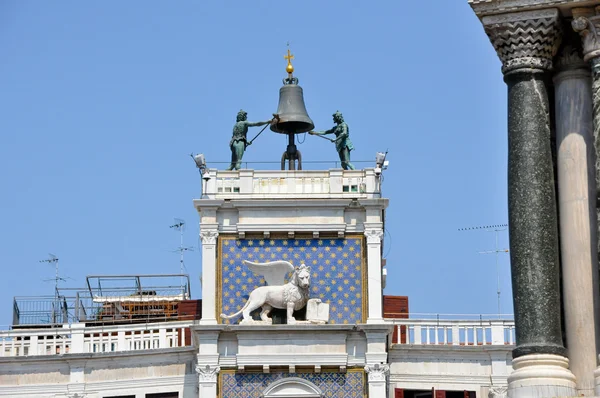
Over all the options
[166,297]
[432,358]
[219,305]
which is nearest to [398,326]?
[432,358]

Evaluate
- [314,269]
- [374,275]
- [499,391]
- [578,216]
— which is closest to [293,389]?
[314,269]

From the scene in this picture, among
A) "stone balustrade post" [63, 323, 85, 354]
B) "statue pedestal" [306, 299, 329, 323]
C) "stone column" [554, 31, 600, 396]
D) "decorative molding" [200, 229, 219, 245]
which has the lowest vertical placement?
"stone column" [554, 31, 600, 396]

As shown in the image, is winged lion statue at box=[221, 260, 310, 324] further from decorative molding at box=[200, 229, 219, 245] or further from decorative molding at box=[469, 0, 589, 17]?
decorative molding at box=[469, 0, 589, 17]

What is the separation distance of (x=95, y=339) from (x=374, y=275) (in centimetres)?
921

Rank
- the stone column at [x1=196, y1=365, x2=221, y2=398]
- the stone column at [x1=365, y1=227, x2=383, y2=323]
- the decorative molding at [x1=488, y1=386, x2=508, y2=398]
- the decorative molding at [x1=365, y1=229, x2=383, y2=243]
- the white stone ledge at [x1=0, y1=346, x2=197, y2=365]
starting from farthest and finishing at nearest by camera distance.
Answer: the white stone ledge at [x1=0, y1=346, x2=197, y2=365] → the decorative molding at [x1=365, y1=229, x2=383, y2=243] → the stone column at [x1=365, y1=227, x2=383, y2=323] → the stone column at [x1=196, y1=365, x2=221, y2=398] → the decorative molding at [x1=488, y1=386, x2=508, y2=398]

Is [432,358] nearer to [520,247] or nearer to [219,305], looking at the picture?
[219,305]

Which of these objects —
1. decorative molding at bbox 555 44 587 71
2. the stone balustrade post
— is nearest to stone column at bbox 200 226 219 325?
the stone balustrade post

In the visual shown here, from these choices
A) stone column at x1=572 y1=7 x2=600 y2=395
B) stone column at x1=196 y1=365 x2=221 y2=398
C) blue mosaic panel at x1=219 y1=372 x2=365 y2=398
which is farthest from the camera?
blue mosaic panel at x1=219 y1=372 x2=365 y2=398

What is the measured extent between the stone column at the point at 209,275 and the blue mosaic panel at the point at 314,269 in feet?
0.76

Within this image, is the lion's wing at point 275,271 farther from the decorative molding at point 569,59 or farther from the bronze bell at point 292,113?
the decorative molding at point 569,59

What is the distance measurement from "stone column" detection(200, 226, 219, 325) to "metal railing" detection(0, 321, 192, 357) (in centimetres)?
167

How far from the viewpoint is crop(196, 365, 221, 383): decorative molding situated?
5669 centimetres

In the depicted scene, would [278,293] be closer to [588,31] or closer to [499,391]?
[499,391]

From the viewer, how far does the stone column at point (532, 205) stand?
980 inches
